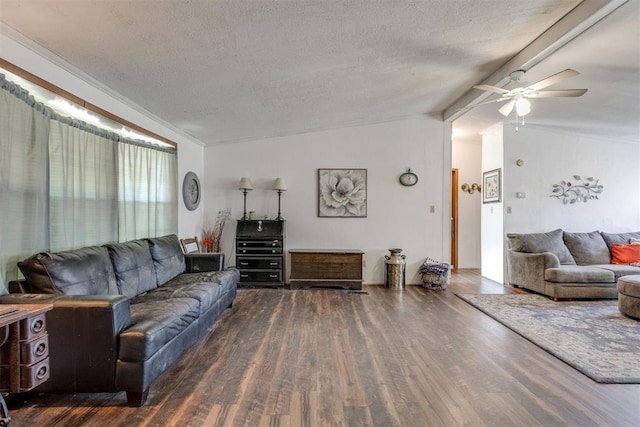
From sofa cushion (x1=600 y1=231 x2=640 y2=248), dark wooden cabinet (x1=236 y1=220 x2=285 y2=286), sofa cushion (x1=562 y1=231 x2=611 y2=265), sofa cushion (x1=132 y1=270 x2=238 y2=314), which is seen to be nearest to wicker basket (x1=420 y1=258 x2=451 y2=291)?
sofa cushion (x1=562 y1=231 x2=611 y2=265)

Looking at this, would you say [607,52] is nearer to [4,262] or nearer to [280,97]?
[280,97]

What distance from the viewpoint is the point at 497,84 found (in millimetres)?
3777

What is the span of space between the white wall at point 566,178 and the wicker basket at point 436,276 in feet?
4.51

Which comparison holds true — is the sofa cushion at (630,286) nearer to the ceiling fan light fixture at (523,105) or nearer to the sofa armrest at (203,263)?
the ceiling fan light fixture at (523,105)

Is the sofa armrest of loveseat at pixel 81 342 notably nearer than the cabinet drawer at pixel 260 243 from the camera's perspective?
Yes

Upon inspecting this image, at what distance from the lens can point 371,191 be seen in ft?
18.0

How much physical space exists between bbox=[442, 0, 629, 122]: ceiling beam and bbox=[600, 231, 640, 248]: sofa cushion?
10.5 ft

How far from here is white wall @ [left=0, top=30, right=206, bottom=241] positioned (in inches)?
85.6

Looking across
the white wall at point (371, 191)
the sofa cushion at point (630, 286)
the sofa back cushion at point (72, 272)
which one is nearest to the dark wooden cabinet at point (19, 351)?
the sofa back cushion at point (72, 272)

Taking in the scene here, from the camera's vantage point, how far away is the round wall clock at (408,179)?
5465 millimetres

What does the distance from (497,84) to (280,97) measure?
2.43 meters

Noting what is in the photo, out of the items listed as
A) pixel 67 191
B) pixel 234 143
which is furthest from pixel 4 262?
pixel 234 143

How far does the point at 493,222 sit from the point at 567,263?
1244 millimetres

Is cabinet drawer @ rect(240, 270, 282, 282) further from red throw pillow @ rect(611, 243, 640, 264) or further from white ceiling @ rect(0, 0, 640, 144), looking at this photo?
red throw pillow @ rect(611, 243, 640, 264)
